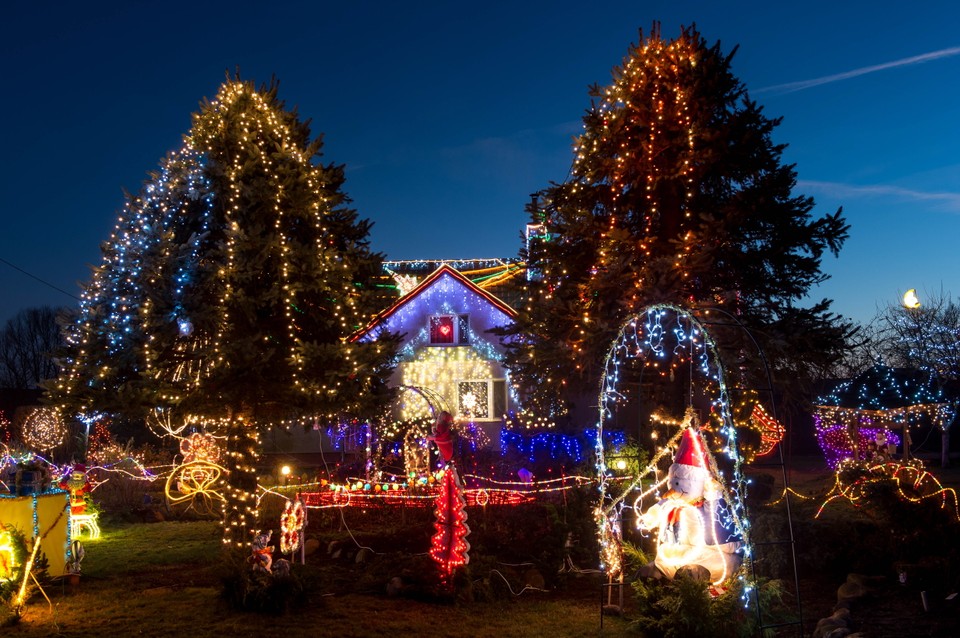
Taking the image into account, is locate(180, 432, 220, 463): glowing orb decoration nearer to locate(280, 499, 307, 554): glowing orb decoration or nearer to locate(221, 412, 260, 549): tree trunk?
locate(221, 412, 260, 549): tree trunk

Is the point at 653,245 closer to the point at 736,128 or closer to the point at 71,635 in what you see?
the point at 736,128

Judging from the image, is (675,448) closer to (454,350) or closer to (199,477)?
(199,477)

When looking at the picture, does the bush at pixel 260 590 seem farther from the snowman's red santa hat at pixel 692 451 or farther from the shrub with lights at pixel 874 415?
the shrub with lights at pixel 874 415

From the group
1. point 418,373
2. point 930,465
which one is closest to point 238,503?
point 418,373

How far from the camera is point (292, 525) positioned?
967 cm

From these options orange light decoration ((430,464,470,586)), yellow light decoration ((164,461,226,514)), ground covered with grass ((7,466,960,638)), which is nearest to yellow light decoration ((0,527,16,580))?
ground covered with grass ((7,466,960,638))

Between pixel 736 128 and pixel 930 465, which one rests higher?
pixel 736 128

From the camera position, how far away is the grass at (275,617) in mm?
7805

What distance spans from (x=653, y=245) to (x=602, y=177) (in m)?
1.79

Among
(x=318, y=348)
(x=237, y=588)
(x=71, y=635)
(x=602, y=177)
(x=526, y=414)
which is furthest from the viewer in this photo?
(x=526, y=414)

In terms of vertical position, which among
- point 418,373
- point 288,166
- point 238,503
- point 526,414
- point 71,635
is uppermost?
point 288,166

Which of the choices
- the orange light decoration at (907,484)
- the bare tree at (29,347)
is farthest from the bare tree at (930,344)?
the bare tree at (29,347)

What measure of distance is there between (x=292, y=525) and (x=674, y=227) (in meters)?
7.95

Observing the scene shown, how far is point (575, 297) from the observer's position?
1321 cm
